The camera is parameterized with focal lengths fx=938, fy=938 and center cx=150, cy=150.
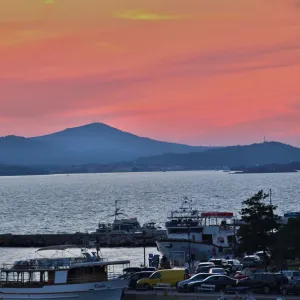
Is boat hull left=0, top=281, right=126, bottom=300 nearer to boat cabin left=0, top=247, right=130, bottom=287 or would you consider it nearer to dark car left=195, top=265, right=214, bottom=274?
boat cabin left=0, top=247, right=130, bottom=287

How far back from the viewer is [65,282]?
36750mm

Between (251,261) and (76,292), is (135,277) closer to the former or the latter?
(76,292)

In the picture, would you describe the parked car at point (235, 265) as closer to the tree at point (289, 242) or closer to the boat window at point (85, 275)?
the tree at point (289, 242)

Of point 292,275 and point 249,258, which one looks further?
point 249,258

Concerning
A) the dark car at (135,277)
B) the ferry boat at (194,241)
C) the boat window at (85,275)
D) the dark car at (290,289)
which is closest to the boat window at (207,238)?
the ferry boat at (194,241)

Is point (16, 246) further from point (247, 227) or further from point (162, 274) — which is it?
point (162, 274)

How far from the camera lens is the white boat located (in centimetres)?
3647

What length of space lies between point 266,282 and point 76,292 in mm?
7367

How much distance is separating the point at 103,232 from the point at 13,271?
53.0 metres

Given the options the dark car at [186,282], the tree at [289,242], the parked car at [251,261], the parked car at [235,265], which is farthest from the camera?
the parked car at [251,261]

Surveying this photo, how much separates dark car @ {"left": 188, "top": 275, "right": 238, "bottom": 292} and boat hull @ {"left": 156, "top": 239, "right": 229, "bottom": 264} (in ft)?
67.5

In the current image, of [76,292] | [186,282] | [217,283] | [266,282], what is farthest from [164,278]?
[266,282]

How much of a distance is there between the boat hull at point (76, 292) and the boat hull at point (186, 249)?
21.7 m

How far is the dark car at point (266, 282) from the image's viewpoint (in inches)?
1423
